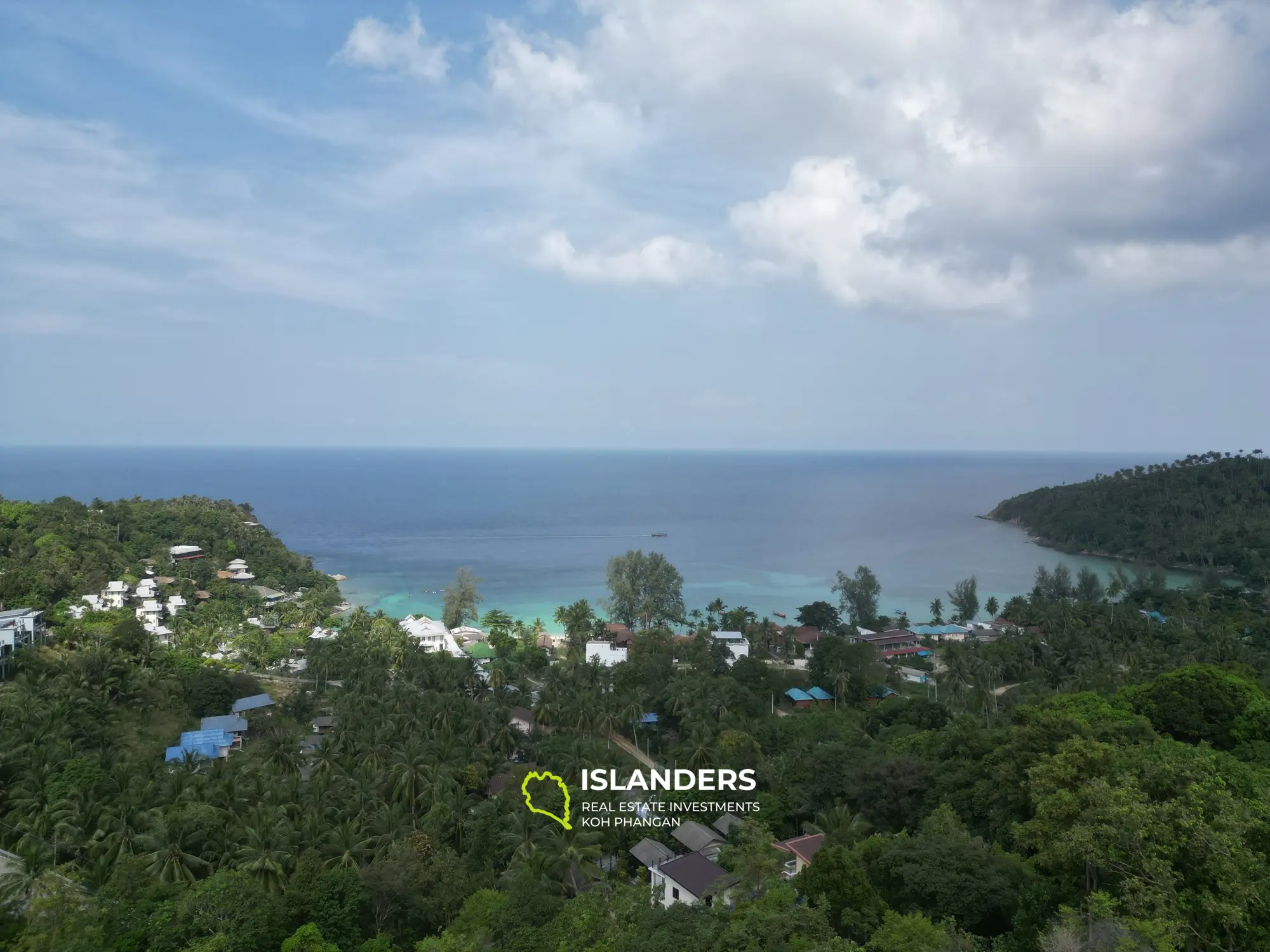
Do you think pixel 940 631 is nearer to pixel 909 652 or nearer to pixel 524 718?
pixel 909 652

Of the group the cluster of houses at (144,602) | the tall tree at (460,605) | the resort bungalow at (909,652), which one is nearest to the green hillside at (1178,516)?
the resort bungalow at (909,652)

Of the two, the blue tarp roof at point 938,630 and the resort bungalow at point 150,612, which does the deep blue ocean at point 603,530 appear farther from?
the resort bungalow at point 150,612

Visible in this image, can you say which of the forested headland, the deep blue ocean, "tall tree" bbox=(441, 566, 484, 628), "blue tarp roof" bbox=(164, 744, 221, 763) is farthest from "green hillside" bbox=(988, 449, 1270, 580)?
"blue tarp roof" bbox=(164, 744, 221, 763)

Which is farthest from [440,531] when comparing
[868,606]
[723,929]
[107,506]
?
[723,929]

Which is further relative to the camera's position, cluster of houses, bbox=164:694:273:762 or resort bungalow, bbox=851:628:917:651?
resort bungalow, bbox=851:628:917:651

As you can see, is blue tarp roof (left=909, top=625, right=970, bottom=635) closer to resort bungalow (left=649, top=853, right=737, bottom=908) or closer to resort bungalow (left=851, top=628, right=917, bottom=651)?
resort bungalow (left=851, top=628, right=917, bottom=651)

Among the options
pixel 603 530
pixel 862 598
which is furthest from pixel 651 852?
pixel 603 530

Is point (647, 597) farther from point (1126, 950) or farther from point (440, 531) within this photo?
point (440, 531)
